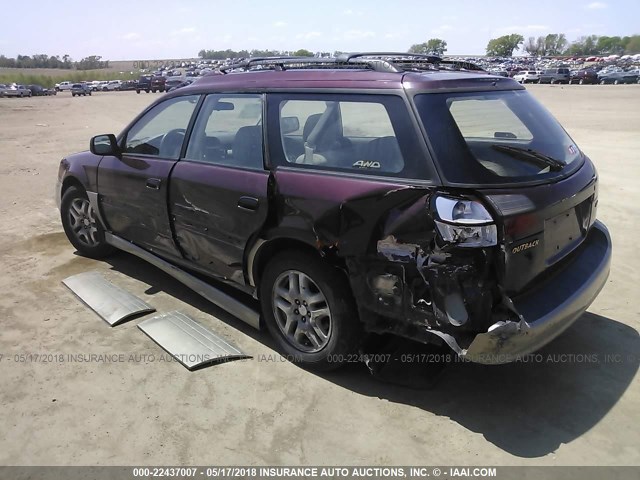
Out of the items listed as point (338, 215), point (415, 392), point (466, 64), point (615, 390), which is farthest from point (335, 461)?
point (466, 64)

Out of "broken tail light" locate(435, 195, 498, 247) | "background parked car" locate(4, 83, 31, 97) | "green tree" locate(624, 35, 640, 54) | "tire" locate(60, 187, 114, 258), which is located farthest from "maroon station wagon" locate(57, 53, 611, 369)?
"green tree" locate(624, 35, 640, 54)

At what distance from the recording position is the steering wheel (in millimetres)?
4309

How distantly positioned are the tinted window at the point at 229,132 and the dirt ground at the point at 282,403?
1334 mm

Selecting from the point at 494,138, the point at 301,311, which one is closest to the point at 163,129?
the point at 301,311

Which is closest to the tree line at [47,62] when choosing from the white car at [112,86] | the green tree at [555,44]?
the white car at [112,86]

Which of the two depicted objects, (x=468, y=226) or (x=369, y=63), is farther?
(x=369, y=63)

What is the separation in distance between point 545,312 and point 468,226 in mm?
702

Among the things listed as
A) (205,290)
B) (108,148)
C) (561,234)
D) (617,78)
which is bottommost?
(617,78)

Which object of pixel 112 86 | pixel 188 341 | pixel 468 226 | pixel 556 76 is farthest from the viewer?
pixel 112 86

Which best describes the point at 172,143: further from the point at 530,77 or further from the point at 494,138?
the point at 530,77

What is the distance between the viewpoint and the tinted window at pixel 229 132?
3723mm

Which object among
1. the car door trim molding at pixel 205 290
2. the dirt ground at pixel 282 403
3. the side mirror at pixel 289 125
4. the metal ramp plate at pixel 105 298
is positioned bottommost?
the dirt ground at pixel 282 403

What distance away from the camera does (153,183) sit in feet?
14.3

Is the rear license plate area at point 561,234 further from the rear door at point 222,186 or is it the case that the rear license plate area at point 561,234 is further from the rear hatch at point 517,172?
the rear door at point 222,186
